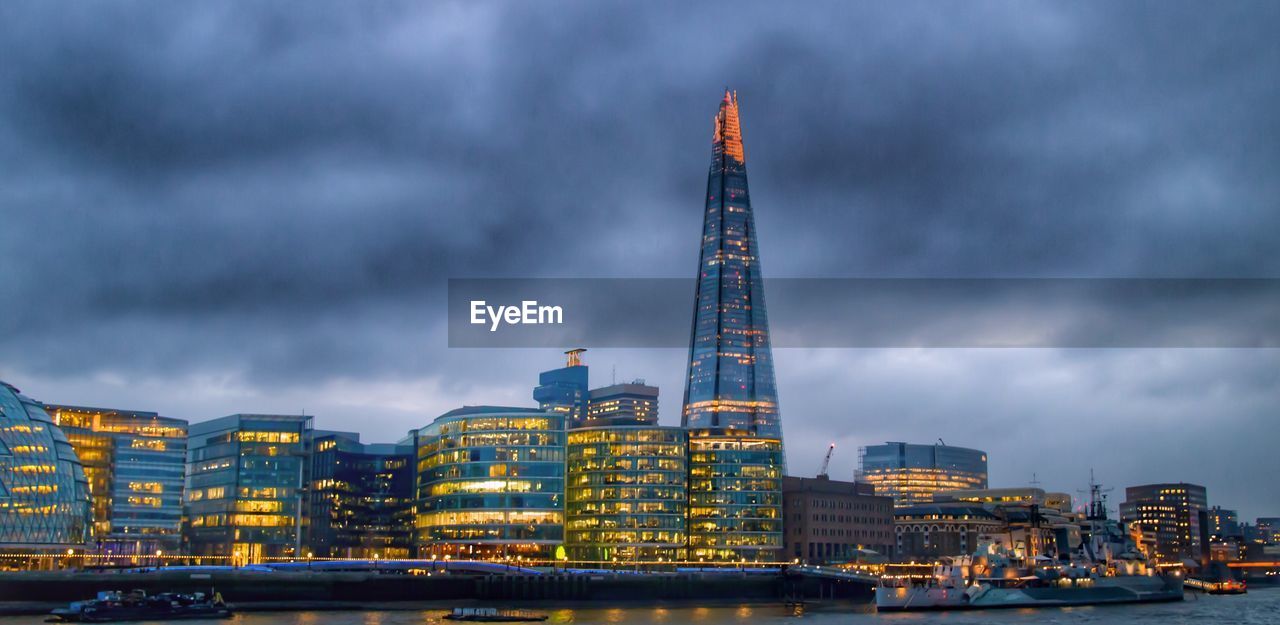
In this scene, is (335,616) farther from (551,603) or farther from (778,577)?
(778,577)

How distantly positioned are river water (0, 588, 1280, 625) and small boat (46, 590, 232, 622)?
2708 millimetres

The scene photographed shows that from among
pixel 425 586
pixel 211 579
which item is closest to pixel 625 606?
pixel 425 586

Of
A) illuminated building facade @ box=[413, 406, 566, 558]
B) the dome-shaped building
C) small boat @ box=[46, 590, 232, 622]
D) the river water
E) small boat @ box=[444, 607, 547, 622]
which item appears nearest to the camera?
small boat @ box=[46, 590, 232, 622]

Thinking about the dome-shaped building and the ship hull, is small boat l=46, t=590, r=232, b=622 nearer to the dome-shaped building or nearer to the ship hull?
the dome-shaped building

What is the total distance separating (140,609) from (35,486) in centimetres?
5780

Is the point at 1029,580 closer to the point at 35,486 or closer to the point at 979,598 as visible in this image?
the point at 979,598

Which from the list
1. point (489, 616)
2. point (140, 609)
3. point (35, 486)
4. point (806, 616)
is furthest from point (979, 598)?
point (35, 486)

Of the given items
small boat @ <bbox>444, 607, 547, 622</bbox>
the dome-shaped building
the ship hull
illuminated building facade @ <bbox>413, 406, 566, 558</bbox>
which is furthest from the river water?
the dome-shaped building

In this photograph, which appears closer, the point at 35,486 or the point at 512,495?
the point at 35,486

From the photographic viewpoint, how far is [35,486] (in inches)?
6624

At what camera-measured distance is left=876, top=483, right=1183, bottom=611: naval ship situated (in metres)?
141

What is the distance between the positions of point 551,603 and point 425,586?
16.0 m

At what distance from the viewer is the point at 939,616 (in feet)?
431

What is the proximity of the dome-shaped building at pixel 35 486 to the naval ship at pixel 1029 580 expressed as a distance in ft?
361
